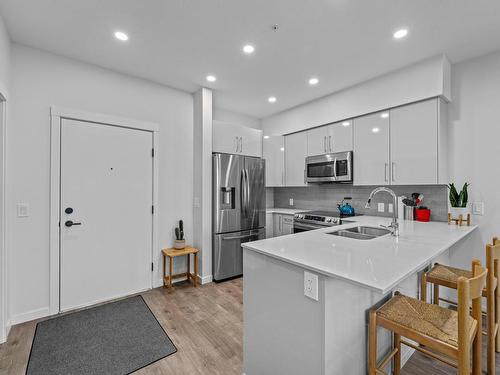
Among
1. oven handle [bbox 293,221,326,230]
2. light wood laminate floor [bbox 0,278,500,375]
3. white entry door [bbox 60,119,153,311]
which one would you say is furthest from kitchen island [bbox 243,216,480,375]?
white entry door [bbox 60,119,153,311]

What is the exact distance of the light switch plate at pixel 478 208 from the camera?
258 cm

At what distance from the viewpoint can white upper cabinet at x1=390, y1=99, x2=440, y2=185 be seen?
2.64 metres

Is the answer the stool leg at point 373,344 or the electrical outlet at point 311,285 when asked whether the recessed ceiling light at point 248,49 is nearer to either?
the electrical outlet at point 311,285

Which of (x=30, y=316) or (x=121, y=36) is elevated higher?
(x=121, y=36)

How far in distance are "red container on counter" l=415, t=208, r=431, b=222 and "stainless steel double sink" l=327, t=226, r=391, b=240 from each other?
828 mm

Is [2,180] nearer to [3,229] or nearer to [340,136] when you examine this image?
[3,229]

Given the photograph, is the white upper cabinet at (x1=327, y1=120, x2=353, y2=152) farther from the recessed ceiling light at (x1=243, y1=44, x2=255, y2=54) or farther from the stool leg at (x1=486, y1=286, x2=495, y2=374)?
the stool leg at (x1=486, y1=286, x2=495, y2=374)

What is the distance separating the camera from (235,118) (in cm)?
456

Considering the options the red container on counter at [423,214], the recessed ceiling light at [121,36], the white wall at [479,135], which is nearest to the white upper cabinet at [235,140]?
the recessed ceiling light at [121,36]

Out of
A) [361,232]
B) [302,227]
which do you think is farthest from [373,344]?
[302,227]

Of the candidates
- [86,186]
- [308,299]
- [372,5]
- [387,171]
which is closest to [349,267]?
[308,299]

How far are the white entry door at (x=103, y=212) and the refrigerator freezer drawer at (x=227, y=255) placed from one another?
0.87 m

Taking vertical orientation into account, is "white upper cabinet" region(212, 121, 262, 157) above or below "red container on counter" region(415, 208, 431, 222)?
above

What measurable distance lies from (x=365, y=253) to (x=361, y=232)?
1119mm
